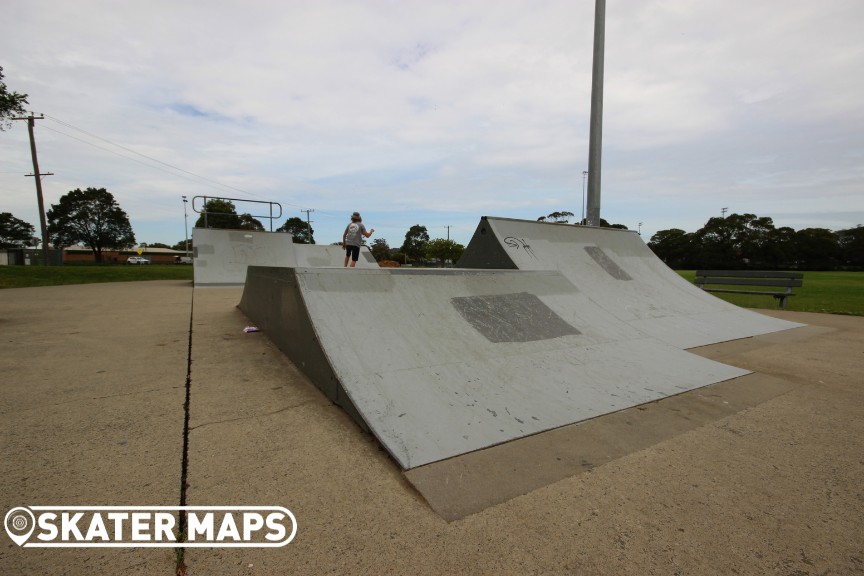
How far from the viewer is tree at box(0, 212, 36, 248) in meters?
68.2

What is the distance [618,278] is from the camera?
6.23 metres

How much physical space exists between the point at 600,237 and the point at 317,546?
7.10 metres

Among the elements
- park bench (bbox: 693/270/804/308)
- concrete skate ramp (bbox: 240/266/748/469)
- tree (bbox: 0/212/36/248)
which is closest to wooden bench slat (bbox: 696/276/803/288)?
park bench (bbox: 693/270/804/308)

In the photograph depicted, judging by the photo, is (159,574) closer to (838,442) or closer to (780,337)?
(838,442)

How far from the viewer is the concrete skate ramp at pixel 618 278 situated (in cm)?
512

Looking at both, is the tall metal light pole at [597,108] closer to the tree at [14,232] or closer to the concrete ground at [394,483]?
the concrete ground at [394,483]

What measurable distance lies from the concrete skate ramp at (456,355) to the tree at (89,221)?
240 ft

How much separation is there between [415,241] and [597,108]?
3124 inches

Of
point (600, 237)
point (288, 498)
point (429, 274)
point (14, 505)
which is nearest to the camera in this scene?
point (14, 505)

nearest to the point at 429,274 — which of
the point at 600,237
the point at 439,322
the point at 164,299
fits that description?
the point at 439,322

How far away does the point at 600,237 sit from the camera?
725cm

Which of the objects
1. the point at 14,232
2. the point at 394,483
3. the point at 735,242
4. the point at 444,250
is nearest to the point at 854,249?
the point at 735,242

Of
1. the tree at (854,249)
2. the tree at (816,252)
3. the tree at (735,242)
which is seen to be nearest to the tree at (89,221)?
the tree at (735,242)

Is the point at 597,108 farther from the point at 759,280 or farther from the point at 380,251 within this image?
the point at 380,251
